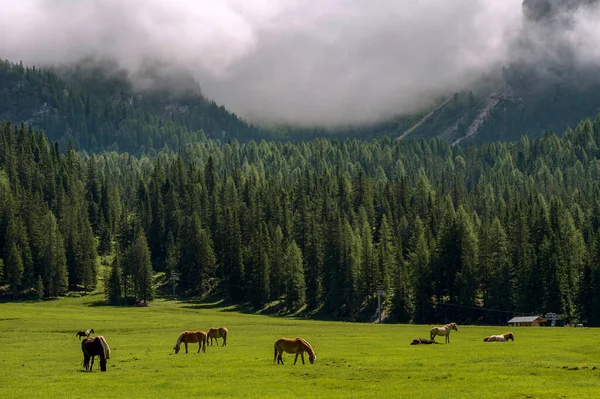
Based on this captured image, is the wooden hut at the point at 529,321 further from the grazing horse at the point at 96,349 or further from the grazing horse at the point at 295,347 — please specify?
the grazing horse at the point at 96,349

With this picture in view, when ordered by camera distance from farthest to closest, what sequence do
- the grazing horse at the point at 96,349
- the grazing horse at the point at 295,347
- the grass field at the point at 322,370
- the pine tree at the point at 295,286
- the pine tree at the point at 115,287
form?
the pine tree at the point at 115,287 → the pine tree at the point at 295,286 → the grazing horse at the point at 295,347 → the grazing horse at the point at 96,349 → the grass field at the point at 322,370

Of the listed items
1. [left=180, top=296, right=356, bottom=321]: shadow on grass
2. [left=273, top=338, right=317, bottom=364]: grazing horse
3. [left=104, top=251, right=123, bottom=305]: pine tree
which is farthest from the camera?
[left=104, top=251, right=123, bottom=305]: pine tree

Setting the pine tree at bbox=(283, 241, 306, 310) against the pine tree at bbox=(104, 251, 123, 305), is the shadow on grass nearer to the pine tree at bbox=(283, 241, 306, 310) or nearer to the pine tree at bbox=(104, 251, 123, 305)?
the pine tree at bbox=(283, 241, 306, 310)

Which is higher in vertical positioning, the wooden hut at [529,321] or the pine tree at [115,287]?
the pine tree at [115,287]

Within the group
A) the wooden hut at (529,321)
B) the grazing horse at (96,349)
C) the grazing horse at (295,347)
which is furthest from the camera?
the wooden hut at (529,321)

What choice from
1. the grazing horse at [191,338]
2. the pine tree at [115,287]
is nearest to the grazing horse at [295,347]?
the grazing horse at [191,338]

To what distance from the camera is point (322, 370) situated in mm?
48375

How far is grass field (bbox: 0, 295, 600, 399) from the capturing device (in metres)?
39.9

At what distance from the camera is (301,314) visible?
16338cm

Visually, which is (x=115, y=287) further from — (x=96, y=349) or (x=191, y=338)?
(x=96, y=349)

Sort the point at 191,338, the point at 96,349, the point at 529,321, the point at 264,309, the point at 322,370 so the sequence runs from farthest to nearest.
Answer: the point at 264,309 → the point at 529,321 → the point at 191,338 → the point at 96,349 → the point at 322,370

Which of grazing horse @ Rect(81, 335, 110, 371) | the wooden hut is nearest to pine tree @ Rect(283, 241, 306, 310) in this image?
the wooden hut

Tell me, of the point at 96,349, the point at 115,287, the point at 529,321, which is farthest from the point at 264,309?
the point at 96,349

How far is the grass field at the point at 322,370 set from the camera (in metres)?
39.9
